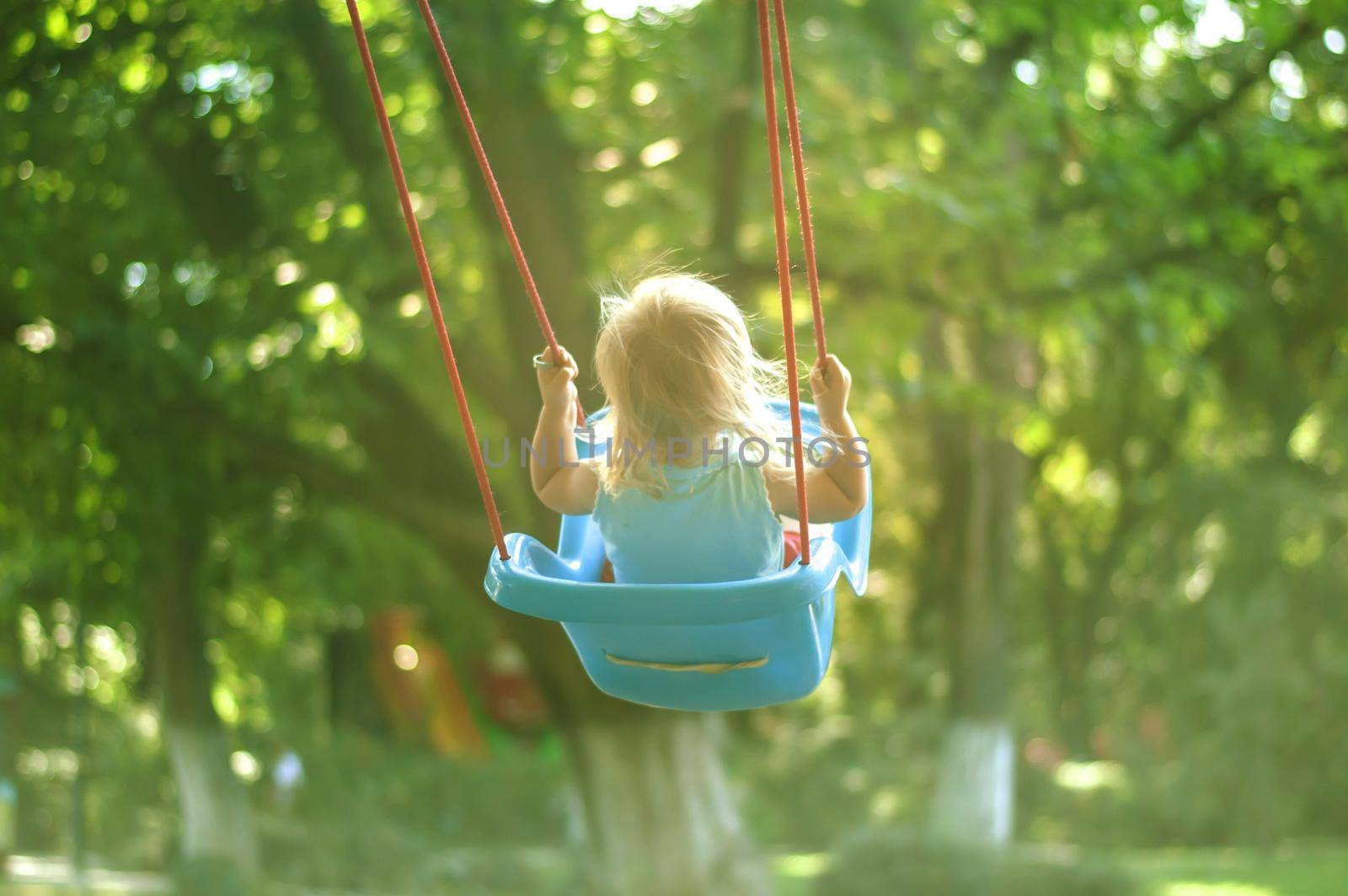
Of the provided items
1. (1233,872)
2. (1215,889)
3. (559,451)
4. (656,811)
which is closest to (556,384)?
(559,451)

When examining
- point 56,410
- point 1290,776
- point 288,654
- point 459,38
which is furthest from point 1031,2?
point 288,654

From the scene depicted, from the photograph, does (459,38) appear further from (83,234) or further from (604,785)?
(604,785)

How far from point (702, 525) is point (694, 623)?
0.29 meters

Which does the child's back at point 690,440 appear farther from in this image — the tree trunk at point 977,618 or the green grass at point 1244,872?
the tree trunk at point 977,618

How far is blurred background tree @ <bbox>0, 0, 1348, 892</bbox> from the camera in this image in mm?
6402

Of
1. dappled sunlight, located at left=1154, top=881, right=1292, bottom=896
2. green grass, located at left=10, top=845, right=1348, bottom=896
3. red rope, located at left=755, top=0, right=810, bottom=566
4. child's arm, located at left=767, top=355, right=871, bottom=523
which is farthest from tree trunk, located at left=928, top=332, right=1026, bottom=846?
red rope, located at left=755, top=0, right=810, bottom=566

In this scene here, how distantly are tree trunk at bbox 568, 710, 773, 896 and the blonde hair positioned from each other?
19.0 ft

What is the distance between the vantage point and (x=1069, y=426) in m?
12.5

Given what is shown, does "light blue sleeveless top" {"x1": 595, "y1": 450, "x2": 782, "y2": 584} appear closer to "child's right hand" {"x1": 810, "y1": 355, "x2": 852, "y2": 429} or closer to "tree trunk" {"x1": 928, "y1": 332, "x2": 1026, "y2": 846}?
"child's right hand" {"x1": 810, "y1": 355, "x2": 852, "y2": 429}

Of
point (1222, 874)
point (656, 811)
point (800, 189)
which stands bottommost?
point (800, 189)

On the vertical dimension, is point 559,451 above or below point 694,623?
above

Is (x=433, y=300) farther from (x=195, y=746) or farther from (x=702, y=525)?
(x=195, y=746)

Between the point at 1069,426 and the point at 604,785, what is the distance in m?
6.21

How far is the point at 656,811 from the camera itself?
321 inches
